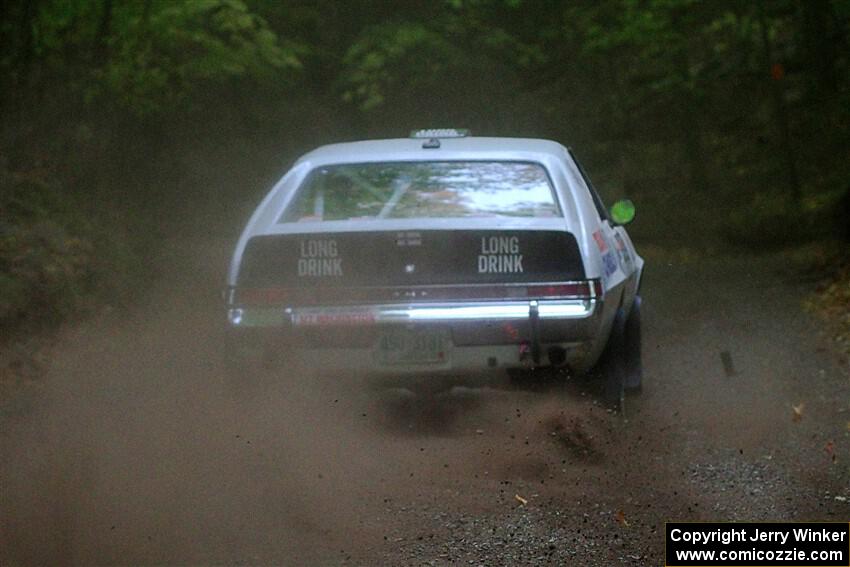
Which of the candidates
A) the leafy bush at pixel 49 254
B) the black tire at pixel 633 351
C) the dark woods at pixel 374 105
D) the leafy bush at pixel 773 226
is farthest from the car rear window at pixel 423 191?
the leafy bush at pixel 773 226

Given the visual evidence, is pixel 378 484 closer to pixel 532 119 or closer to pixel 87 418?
pixel 87 418

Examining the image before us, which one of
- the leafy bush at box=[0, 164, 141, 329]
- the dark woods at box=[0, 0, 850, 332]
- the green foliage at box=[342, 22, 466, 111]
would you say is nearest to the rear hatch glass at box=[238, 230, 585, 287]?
the leafy bush at box=[0, 164, 141, 329]

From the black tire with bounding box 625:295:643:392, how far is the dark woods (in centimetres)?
518

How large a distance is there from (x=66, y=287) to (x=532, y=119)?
48.4ft

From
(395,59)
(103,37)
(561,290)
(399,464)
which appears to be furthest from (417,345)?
(395,59)

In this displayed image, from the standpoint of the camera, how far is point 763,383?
9516 mm

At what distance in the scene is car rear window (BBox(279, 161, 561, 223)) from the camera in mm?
7457

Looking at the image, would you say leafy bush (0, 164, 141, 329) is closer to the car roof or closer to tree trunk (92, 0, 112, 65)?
tree trunk (92, 0, 112, 65)

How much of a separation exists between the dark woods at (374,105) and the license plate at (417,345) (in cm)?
512

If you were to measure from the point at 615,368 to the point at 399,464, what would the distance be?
1623 mm

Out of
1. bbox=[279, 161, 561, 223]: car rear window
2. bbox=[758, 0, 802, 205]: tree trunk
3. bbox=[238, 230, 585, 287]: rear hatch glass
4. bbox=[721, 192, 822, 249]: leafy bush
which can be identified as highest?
bbox=[279, 161, 561, 223]: car rear window

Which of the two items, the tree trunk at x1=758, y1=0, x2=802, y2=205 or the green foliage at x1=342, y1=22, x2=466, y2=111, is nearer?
the green foliage at x1=342, y1=22, x2=466, y2=111

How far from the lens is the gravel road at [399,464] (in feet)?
18.4

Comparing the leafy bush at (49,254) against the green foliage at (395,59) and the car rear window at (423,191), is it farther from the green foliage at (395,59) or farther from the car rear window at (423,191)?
the green foliage at (395,59)
